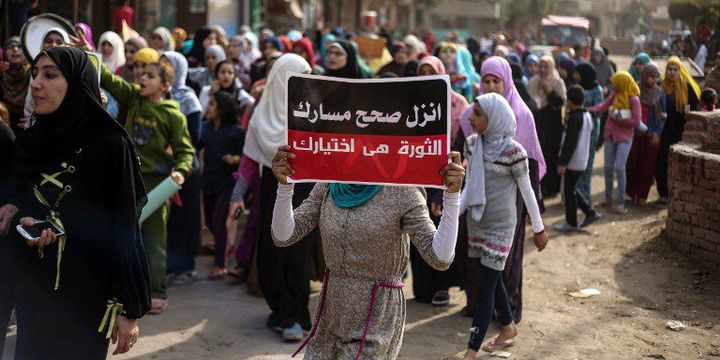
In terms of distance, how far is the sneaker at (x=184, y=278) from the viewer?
25.9 ft

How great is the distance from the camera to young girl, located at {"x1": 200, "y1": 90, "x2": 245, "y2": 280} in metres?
8.08

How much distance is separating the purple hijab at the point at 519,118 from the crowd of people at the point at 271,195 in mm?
13

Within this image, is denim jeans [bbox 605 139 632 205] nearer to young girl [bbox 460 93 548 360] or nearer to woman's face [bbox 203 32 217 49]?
woman's face [bbox 203 32 217 49]

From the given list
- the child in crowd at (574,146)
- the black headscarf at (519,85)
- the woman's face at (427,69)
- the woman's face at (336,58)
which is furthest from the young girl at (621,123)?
the woman's face at (336,58)

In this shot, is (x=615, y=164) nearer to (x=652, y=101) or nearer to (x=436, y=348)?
(x=652, y=101)

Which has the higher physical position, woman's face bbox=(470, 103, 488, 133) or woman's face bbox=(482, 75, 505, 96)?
woman's face bbox=(482, 75, 505, 96)

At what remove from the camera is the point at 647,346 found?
6.45 m

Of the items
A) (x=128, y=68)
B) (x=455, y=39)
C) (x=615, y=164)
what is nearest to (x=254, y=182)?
(x=128, y=68)

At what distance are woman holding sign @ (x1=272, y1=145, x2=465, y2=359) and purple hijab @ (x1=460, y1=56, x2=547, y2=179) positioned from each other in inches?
104

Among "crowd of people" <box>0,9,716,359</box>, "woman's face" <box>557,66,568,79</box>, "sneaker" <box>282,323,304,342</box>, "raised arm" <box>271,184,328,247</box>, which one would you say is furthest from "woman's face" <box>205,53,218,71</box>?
"raised arm" <box>271,184,328,247</box>

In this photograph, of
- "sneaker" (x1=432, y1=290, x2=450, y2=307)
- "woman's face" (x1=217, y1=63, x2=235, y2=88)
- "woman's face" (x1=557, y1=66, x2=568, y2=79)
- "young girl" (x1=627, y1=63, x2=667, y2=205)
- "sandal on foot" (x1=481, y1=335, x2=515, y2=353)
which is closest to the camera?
"sandal on foot" (x1=481, y1=335, x2=515, y2=353)

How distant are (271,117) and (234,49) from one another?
245 inches

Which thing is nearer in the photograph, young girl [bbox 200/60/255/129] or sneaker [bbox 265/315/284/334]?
sneaker [bbox 265/315/284/334]

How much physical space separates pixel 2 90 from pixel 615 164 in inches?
260
